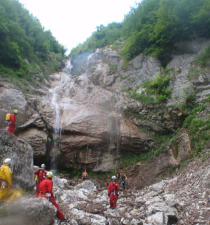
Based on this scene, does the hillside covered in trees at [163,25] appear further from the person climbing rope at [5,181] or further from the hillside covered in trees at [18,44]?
the person climbing rope at [5,181]

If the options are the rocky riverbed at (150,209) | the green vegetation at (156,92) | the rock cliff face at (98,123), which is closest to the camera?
the rocky riverbed at (150,209)

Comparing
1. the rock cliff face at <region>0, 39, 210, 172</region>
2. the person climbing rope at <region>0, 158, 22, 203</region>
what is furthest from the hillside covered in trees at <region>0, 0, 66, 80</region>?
the person climbing rope at <region>0, 158, 22, 203</region>

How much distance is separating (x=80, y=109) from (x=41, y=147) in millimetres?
4494

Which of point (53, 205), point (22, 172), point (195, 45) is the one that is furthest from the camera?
point (195, 45)

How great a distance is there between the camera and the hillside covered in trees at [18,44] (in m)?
18.4

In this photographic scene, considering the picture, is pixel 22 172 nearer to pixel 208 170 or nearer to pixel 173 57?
pixel 208 170

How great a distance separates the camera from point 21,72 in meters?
20.0

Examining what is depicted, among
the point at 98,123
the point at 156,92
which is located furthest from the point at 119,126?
the point at 156,92

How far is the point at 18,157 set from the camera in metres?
7.23

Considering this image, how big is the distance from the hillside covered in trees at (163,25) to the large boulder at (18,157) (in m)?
15.9

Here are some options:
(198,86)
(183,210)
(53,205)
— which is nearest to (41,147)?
(53,205)

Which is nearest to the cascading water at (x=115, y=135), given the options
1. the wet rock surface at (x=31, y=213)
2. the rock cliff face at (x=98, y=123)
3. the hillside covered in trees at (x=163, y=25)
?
the rock cliff face at (x=98, y=123)

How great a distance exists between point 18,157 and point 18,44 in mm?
18370

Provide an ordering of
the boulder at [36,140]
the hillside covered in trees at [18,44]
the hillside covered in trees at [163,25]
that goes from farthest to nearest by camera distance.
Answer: the hillside covered in trees at [18,44], the hillside covered in trees at [163,25], the boulder at [36,140]
